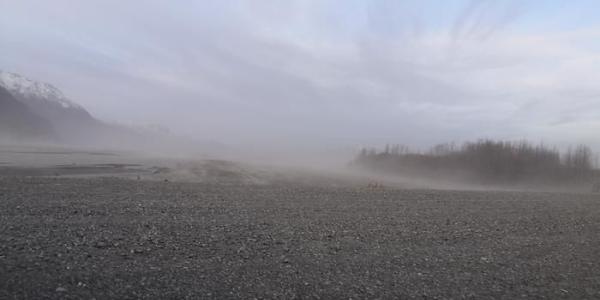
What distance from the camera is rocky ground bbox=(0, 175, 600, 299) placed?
18.7 feet

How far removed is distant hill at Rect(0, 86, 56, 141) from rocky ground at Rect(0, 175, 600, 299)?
599 ft

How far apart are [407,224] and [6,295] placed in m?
9.44

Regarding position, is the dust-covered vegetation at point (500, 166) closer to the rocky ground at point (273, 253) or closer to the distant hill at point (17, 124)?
the rocky ground at point (273, 253)

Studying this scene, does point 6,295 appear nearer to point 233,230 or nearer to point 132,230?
point 132,230

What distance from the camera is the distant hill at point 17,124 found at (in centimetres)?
17080

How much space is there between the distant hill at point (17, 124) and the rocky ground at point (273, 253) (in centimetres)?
18256

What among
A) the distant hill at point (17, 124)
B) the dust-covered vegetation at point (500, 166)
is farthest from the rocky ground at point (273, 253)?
the distant hill at point (17, 124)

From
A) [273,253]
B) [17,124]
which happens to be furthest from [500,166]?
[17,124]

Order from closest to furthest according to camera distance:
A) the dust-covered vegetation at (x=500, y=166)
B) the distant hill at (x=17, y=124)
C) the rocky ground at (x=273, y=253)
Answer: the rocky ground at (x=273, y=253) → the dust-covered vegetation at (x=500, y=166) → the distant hill at (x=17, y=124)

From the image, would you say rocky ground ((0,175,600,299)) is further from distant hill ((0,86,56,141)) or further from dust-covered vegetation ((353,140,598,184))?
distant hill ((0,86,56,141))

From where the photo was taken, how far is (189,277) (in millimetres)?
5977

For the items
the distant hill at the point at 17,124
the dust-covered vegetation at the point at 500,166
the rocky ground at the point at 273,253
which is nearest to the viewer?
the rocky ground at the point at 273,253

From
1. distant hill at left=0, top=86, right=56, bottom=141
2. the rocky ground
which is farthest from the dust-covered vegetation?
distant hill at left=0, top=86, right=56, bottom=141

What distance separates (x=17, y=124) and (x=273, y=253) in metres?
213
